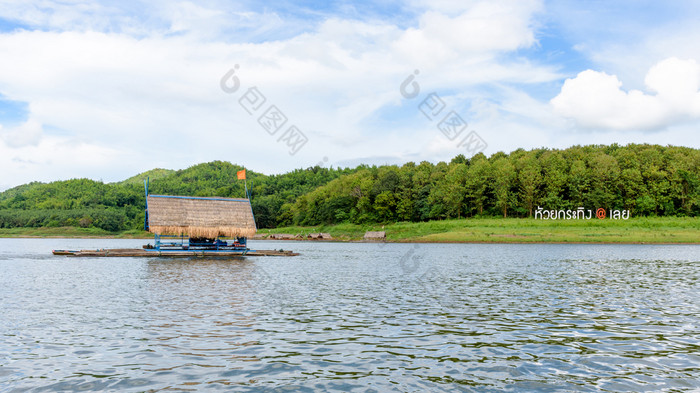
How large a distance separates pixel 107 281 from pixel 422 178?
126616 millimetres

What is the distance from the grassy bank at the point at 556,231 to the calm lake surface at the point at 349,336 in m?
67.0

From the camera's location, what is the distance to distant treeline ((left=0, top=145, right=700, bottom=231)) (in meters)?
119

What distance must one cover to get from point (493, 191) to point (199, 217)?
3697 inches

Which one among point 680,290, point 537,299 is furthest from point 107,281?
point 680,290

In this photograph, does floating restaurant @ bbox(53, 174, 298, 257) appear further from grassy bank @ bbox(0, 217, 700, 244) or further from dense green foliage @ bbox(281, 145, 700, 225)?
dense green foliage @ bbox(281, 145, 700, 225)

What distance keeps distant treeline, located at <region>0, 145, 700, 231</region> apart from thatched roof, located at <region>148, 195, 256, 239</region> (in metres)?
85.0

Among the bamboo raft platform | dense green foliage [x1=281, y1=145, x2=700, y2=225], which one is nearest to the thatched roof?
the bamboo raft platform

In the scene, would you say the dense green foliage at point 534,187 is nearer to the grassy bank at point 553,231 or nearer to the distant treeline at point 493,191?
the distant treeline at point 493,191

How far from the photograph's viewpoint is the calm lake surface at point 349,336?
11430mm

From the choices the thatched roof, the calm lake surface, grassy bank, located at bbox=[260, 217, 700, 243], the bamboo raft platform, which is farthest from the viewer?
grassy bank, located at bbox=[260, 217, 700, 243]

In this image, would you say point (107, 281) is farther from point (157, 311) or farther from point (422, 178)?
point (422, 178)

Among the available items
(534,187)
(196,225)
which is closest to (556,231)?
(534,187)

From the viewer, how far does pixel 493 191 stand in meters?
131

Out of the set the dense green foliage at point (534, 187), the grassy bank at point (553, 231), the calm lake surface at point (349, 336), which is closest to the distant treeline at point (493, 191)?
the dense green foliage at point (534, 187)
